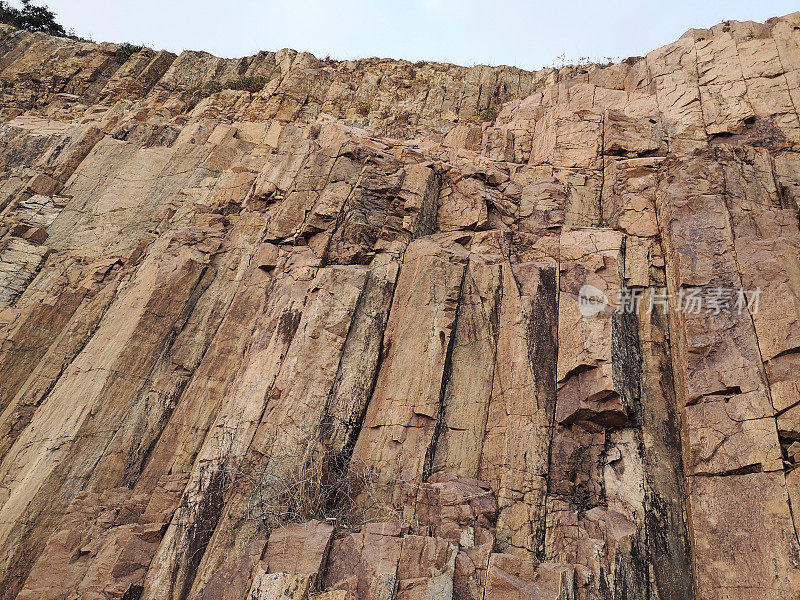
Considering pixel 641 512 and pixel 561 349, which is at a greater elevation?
pixel 561 349

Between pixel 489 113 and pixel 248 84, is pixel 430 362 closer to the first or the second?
pixel 489 113

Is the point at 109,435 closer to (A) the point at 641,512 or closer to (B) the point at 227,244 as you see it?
(B) the point at 227,244

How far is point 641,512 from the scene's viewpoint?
7531 mm

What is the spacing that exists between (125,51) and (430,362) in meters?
21.1

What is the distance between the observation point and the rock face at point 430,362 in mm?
7125

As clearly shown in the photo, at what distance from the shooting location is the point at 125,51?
22.6 metres

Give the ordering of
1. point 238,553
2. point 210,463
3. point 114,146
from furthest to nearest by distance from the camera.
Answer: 1. point 114,146
2. point 210,463
3. point 238,553

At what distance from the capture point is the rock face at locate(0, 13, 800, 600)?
23.4ft

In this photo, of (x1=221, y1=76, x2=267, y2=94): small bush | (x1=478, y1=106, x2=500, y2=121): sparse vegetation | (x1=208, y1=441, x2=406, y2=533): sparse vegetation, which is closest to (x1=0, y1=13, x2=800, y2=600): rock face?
(x1=208, y1=441, x2=406, y2=533): sparse vegetation

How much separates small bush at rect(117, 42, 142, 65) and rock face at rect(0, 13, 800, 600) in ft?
31.1

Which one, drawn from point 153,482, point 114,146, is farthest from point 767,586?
point 114,146

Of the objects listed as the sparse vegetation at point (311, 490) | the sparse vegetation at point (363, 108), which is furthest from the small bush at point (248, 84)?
the sparse vegetation at point (311, 490)

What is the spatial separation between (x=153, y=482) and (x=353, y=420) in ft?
11.6

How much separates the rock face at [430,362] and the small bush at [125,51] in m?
9.47
